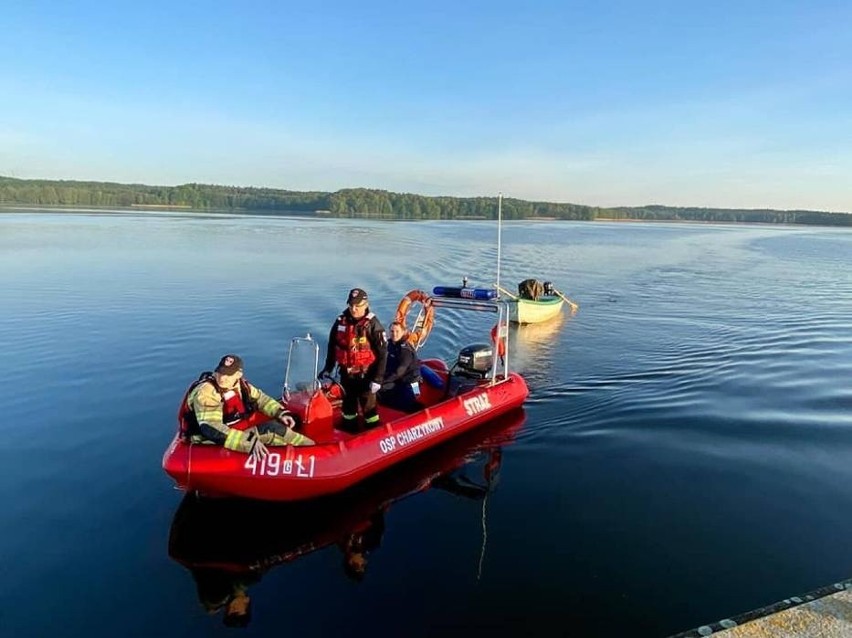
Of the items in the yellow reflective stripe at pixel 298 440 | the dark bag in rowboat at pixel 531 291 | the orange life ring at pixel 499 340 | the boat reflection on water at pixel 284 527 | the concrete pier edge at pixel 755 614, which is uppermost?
the orange life ring at pixel 499 340

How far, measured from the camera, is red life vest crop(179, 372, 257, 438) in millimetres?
5586

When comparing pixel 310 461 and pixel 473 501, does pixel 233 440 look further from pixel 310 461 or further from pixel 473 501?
pixel 473 501

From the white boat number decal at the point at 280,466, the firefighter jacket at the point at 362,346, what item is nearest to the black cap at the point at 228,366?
the white boat number decal at the point at 280,466

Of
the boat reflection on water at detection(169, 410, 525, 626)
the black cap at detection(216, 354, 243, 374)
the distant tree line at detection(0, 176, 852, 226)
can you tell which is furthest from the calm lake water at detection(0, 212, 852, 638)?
the distant tree line at detection(0, 176, 852, 226)

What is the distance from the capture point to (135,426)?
7918mm

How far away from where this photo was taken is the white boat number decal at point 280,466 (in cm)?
567

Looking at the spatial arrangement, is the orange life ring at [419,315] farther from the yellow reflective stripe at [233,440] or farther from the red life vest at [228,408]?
the yellow reflective stripe at [233,440]

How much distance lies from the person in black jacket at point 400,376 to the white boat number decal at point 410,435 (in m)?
0.63

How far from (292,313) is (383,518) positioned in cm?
985

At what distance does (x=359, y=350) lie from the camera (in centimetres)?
664

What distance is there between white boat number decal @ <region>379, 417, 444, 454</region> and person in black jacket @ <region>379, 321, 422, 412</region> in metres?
0.63

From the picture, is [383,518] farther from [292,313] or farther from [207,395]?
[292,313]

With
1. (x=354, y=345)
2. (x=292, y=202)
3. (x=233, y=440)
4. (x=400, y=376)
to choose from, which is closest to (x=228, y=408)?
(x=233, y=440)

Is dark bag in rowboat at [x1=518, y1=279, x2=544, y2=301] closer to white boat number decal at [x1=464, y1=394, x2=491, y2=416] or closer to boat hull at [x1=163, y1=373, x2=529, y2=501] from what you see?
white boat number decal at [x1=464, y1=394, x2=491, y2=416]
